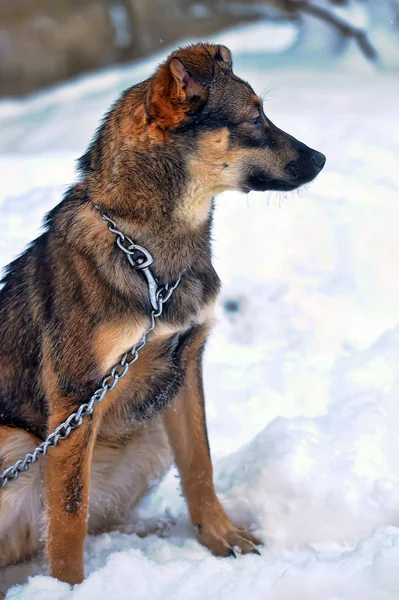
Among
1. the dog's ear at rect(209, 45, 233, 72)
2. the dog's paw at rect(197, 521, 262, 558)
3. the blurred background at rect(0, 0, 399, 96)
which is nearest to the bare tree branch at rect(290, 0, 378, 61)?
the blurred background at rect(0, 0, 399, 96)

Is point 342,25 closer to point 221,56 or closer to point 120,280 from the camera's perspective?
point 221,56

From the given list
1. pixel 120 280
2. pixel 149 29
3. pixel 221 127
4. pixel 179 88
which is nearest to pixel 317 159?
pixel 221 127

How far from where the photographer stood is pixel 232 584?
2.31 metres

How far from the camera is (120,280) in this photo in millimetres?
2707

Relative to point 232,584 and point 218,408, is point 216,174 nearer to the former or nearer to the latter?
point 232,584

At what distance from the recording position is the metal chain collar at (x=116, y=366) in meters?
2.64

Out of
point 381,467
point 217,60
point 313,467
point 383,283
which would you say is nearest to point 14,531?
point 313,467

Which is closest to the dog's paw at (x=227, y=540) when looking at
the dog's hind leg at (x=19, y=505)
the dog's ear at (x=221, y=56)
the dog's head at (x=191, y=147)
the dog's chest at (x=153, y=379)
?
the dog's chest at (x=153, y=379)

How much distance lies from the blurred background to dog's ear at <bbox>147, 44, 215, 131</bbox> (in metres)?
6.21

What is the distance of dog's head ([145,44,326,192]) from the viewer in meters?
2.65

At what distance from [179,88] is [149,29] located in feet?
21.6

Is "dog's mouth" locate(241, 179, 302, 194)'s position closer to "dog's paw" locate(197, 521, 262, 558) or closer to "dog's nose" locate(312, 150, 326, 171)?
"dog's nose" locate(312, 150, 326, 171)

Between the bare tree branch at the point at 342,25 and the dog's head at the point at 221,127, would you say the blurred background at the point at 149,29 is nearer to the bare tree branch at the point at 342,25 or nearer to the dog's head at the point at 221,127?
the bare tree branch at the point at 342,25

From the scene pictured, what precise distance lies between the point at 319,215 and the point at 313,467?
253cm
